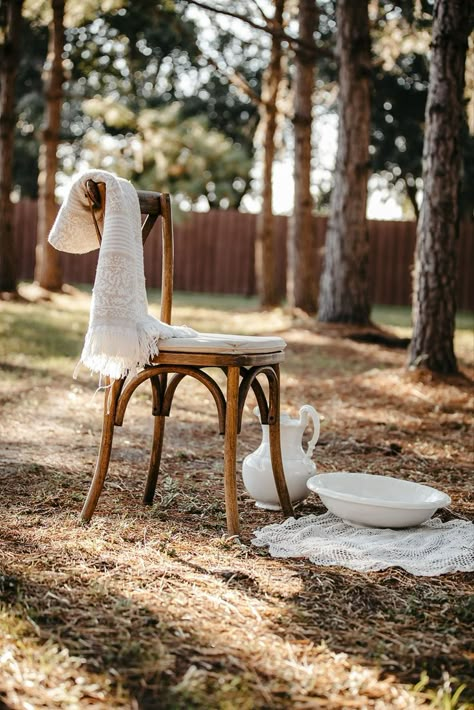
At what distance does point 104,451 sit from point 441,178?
392cm

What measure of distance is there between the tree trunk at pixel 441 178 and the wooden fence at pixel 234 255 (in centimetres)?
1005

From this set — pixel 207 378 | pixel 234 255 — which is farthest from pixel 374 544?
pixel 234 255

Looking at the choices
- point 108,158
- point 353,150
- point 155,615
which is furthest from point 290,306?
point 155,615

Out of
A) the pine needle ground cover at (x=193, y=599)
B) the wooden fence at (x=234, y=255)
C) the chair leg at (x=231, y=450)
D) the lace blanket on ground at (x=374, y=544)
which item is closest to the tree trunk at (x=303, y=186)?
the wooden fence at (x=234, y=255)

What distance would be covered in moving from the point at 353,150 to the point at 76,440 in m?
5.30

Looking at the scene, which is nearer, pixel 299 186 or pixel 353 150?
pixel 353 150

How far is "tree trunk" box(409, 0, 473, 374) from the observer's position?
5.88 metres

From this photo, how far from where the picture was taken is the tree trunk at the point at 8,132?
11.3 metres

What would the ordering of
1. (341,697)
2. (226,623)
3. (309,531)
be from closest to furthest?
→ 1. (341,697)
2. (226,623)
3. (309,531)

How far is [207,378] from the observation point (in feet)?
9.43

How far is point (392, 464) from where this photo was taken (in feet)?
13.4

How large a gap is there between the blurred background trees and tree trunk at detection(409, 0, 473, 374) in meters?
0.16

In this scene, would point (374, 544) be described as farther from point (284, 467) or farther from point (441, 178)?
point (441, 178)

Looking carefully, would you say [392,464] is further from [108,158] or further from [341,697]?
[108,158]
